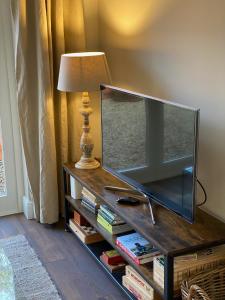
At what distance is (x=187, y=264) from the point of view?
213 cm

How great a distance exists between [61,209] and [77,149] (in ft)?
1.63

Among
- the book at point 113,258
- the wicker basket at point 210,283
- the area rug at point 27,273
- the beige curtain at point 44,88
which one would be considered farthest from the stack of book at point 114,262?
the beige curtain at point 44,88

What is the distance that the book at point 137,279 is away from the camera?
2304 mm

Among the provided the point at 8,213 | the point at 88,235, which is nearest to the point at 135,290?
the point at 88,235

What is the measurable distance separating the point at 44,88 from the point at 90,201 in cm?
82

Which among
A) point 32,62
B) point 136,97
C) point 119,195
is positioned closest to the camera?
point 136,97

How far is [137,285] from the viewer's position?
240 centimetres

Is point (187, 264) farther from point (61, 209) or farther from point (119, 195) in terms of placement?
point (61, 209)

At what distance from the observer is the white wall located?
227 centimetres

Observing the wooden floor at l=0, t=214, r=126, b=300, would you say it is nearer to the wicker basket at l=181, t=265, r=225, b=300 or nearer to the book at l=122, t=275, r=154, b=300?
the book at l=122, t=275, r=154, b=300

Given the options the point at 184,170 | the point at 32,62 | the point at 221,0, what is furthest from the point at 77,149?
the point at 221,0

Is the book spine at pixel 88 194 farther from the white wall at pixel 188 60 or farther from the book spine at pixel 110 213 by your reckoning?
the white wall at pixel 188 60

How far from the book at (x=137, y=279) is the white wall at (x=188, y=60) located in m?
0.52

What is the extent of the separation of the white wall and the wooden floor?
815mm
